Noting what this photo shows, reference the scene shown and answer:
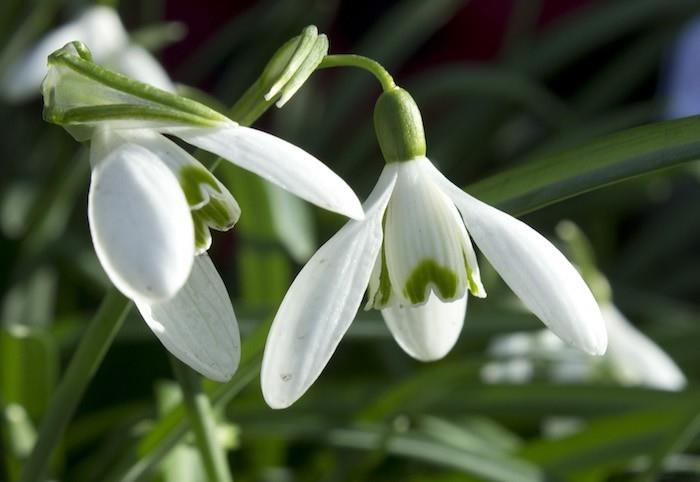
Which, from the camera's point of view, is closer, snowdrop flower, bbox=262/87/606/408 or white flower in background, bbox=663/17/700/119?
snowdrop flower, bbox=262/87/606/408

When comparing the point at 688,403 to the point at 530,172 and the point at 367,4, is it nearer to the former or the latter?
the point at 530,172

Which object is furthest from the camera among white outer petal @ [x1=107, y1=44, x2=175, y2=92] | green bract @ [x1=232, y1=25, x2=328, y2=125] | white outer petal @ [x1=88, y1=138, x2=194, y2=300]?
white outer petal @ [x1=107, y1=44, x2=175, y2=92]

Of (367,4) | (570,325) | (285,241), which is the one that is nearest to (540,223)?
(285,241)

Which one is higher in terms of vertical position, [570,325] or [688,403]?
[688,403]

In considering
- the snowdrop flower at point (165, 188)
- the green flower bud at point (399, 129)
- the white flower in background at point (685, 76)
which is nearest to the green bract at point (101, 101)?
the snowdrop flower at point (165, 188)

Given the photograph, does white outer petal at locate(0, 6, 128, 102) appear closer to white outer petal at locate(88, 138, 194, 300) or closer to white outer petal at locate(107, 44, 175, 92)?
white outer petal at locate(107, 44, 175, 92)

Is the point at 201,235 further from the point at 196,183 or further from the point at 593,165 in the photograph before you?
the point at 593,165

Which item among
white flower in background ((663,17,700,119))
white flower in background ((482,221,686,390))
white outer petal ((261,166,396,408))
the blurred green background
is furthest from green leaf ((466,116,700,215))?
white flower in background ((663,17,700,119))

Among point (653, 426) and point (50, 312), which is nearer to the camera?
point (653, 426)
